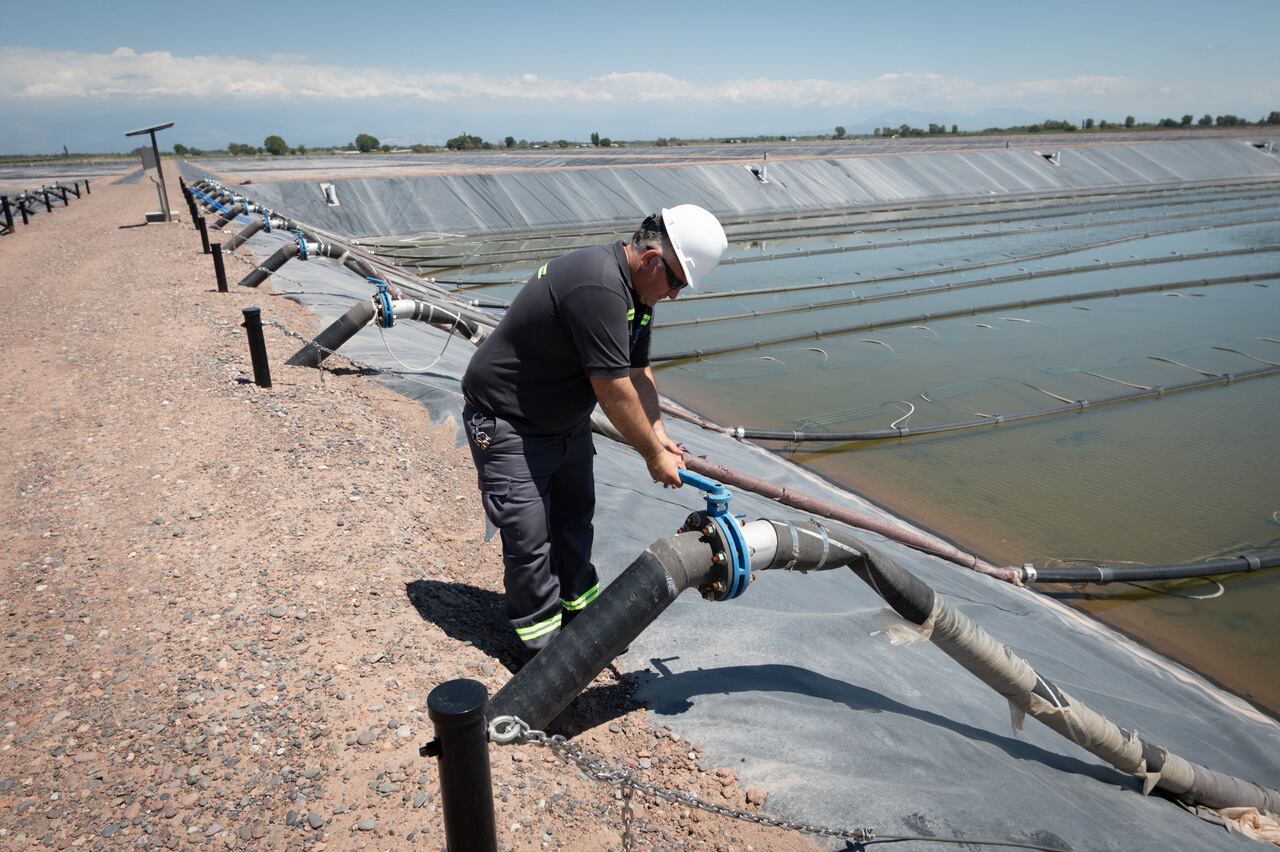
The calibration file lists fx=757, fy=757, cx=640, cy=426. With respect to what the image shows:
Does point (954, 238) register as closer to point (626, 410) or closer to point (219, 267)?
point (219, 267)

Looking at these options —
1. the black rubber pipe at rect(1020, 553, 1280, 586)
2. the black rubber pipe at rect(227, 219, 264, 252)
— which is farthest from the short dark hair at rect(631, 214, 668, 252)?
the black rubber pipe at rect(227, 219, 264, 252)

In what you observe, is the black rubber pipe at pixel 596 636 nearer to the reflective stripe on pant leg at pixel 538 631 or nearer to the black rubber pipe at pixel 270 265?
the reflective stripe on pant leg at pixel 538 631

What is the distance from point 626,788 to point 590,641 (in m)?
0.47

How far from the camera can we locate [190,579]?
12.0 ft

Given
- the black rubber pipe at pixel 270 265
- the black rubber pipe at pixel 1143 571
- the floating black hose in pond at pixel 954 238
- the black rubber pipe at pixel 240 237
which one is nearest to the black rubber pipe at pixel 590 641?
the black rubber pipe at pixel 1143 571

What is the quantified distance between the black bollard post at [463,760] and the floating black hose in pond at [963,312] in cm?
961

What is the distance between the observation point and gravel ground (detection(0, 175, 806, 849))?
2438 millimetres

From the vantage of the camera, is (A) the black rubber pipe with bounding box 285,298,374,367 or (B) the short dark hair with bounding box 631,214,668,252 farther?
(A) the black rubber pipe with bounding box 285,298,374,367

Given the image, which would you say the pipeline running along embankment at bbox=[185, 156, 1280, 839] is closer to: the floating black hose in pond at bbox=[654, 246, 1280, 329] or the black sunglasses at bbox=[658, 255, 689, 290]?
the black sunglasses at bbox=[658, 255, 689, 290]

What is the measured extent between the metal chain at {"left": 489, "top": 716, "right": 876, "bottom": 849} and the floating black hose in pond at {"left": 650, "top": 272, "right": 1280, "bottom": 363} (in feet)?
29.6

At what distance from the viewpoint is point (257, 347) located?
615 cm

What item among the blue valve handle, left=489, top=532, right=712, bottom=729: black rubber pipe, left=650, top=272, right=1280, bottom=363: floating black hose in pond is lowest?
left=650, top=272, right=1280, bottom=363: floating black hose in pond

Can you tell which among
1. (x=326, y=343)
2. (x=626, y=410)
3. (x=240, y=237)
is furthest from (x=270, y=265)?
(x=626, y=410)

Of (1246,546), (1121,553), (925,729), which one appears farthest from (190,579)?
(1246,546)
